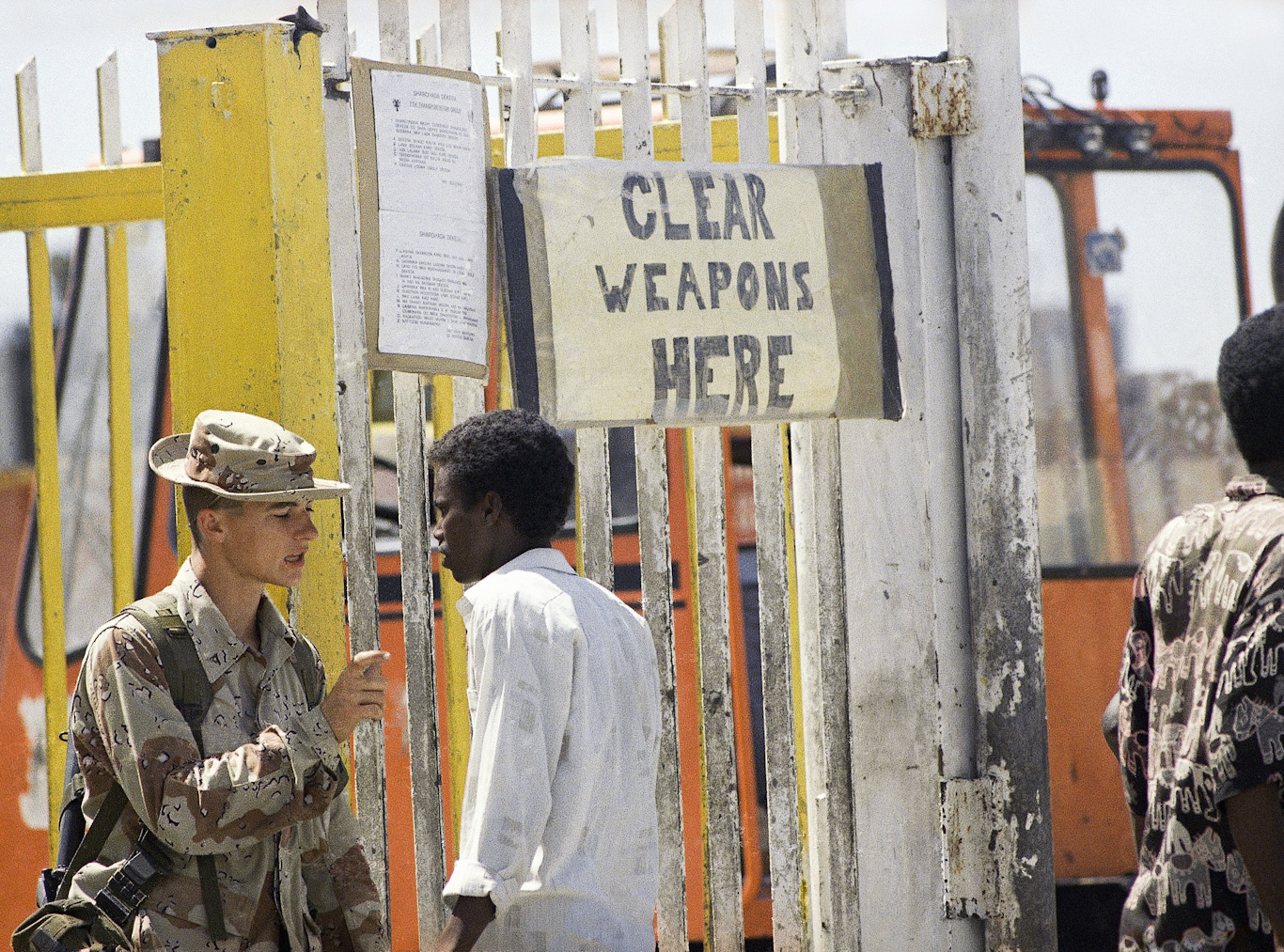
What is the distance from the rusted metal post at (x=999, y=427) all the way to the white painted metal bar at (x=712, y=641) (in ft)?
2.07

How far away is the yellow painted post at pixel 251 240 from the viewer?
8.56ft

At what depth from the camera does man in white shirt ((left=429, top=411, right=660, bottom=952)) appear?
80.8 inches

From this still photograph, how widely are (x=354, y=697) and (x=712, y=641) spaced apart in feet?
3.40

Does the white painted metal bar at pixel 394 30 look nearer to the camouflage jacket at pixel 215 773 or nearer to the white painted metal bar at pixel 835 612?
the white painted metal bar at pixel 835 612

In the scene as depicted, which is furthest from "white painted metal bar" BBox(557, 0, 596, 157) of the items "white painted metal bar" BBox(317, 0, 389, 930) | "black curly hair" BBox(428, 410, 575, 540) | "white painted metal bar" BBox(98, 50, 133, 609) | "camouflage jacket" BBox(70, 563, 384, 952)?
"camouflage jacket" BBox(70, 563, 384, 952)

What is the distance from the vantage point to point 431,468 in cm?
242

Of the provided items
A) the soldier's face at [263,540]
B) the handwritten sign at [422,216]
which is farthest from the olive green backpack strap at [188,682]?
the handwritten sign at [422,216]

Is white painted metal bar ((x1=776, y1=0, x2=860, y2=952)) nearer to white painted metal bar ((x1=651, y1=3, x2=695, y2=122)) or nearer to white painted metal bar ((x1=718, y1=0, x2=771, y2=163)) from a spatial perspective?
white painted metal bar ((x1=718, y1=0, x2=771, y2=163))

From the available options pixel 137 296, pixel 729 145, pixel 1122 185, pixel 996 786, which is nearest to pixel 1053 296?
pixel 1122 185

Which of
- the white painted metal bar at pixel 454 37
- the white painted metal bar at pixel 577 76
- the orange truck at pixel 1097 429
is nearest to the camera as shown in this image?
the white painted metal bar at pixel 454 37

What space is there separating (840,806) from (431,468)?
1.38 metres

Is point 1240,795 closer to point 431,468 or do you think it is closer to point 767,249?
point 431,468


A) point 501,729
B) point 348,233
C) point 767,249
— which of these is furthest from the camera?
point 767,249

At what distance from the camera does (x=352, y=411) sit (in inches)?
109
